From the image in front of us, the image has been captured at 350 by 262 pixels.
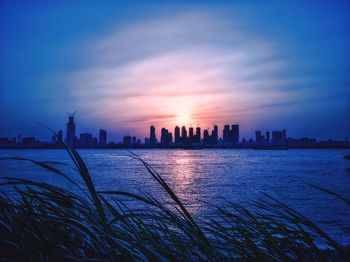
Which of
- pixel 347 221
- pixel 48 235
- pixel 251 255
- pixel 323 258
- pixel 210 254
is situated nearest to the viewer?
pixel 48 235

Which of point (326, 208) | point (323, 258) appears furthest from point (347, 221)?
point (323, 258)

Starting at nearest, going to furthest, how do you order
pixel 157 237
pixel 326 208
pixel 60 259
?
pixel 60 259 < pixel 157 237 < pixel 326 208

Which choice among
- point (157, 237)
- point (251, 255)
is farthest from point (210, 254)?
point (157, 237)

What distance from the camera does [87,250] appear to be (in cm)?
167

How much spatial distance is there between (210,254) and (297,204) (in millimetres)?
20805

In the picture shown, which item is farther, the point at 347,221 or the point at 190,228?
the point at 347,221

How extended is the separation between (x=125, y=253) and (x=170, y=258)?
312 millimetres

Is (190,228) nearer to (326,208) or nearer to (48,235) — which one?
(48,235)

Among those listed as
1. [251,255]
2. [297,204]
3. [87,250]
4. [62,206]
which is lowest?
[297,204]

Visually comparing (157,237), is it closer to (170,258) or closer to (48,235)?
(170,258)

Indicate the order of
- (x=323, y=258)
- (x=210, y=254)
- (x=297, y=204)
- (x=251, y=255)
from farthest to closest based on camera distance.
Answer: (x=297, y=204) < (x=251, y=255) < (x=323, y=258) < (x=210, y=254)

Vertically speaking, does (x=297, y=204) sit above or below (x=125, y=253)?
below

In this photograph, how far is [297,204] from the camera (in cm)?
2072

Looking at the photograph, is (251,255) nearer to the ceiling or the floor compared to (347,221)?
nearer to the ceiling
